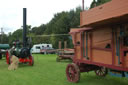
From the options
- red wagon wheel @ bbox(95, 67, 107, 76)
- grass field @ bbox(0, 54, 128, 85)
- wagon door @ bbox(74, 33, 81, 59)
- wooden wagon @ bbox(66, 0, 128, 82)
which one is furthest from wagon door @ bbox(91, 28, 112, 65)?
red wagon wheel @ bbox(95, 67, 107, 76)

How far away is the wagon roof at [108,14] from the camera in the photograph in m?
3.51

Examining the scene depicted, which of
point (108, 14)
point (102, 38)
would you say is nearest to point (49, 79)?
point (102, 38)

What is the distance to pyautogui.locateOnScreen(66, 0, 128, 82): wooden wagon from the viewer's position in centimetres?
388

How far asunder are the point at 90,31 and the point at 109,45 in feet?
2.96

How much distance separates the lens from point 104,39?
186 inches

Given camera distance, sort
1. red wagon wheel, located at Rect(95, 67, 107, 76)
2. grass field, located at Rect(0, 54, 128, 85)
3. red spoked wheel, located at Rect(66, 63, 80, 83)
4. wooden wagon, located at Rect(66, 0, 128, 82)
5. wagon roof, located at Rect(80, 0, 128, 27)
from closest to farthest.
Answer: wagon roof, located at Rect(80, 0, 128, 27)
wooden wagon, located at Rect(66, 0, 128, 82)
red spoked wheel, located at Rect(66, 63, 80, 83)
grass field, located at Rect(0, 54, 128, 85)
red wagon wheel, located at Rect(95, 67, 107, 76)

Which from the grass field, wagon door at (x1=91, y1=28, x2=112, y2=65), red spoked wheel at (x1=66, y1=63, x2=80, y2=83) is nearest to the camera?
wagon door at (x1=91, y1=28, x2=112, y2=65)

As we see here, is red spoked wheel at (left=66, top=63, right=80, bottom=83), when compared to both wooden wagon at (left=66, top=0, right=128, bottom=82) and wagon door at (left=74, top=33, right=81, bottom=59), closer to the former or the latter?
wooden wagon at (left=66, top=0, right=128, bottom=82)

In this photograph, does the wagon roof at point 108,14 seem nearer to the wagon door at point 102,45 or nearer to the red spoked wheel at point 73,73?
the wagon door at point 102,45

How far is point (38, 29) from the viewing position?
64.5 m

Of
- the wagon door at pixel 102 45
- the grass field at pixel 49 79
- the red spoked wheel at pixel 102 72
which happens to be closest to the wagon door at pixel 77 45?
the wagon door at pixel 102 45

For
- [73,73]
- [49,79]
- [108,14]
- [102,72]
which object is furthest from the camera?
[102,72]

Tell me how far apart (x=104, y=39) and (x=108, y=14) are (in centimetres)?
104

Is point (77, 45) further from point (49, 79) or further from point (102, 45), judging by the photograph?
point (49, 79)
